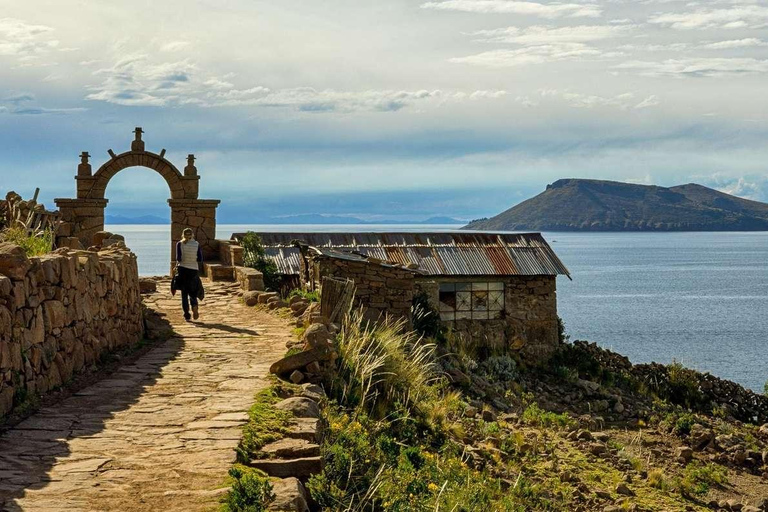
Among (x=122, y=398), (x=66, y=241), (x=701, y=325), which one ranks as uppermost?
(x=66, y=241)

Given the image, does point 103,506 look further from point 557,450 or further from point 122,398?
point 557,450

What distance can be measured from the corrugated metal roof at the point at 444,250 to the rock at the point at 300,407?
16.7 metres

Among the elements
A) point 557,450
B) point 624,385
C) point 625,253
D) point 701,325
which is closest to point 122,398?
point 557,450

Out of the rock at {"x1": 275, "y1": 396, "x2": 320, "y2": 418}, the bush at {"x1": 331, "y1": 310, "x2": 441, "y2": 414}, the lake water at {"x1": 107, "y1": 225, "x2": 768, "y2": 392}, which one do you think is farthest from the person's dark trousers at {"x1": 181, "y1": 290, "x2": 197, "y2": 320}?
the lake water at {"x1": 107, "y1": 225, "x2": 768, "y2": 392}

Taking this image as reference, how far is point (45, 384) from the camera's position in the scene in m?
8.81

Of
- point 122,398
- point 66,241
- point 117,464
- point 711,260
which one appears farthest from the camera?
point 711,260

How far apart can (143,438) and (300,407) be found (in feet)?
4.90

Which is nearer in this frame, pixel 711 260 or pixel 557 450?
pixel 557 450

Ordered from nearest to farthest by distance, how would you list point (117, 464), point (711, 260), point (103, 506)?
point (103, 506) < point (117, 464) < point (711, 260)

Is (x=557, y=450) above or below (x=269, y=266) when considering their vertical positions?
below

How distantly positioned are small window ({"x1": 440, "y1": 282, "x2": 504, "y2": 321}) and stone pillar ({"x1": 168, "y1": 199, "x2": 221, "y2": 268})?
6669 mm

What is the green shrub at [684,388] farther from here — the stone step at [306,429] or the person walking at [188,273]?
the stone step at [306,429]

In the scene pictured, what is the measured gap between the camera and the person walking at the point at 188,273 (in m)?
14.6

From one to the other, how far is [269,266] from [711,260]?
371 feet
